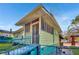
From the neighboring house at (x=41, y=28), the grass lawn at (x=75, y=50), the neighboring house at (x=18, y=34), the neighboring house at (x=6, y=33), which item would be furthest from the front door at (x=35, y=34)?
the grass lawn at (x=75, y=50)

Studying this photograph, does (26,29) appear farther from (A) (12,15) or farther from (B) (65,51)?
(B) (65,51)

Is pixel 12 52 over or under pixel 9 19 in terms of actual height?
under

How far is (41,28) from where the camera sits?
8.41 ft

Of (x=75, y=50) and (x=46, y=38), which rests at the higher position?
(x=46, y=38)

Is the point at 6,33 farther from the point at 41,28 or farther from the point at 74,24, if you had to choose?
the point at 74,24

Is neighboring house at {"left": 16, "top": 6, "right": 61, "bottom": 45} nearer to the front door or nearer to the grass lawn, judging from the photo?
the front door

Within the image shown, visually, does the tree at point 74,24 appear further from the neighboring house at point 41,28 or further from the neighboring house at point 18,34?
the neighboring house at point 18,34

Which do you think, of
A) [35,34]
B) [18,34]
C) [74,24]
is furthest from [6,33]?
[74,24]

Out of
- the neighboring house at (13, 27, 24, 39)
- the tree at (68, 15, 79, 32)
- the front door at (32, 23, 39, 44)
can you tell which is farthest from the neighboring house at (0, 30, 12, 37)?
the tree at (68, 15, 79, 32)

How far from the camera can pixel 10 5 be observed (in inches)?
101

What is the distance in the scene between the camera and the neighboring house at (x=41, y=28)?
255cm

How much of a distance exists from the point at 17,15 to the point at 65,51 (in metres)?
0.60
